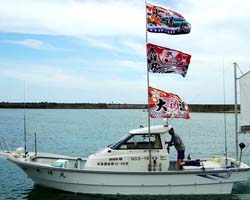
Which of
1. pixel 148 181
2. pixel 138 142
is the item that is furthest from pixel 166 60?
pixel 148 181

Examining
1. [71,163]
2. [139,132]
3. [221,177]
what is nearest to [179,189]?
[221,177]

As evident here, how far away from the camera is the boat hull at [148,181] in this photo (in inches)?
532

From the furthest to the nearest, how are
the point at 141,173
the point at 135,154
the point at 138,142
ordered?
the point at 138,142 → the point at 135,154 → the point at 141,173

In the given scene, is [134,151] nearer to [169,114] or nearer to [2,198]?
[169,114]

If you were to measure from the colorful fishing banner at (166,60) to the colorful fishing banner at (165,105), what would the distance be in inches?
30.9

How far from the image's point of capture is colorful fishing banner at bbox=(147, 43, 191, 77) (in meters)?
13.7

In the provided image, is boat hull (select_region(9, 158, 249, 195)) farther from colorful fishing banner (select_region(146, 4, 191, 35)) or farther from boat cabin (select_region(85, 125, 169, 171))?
colorful fishing banner (select_region(146, 4, 191, 35))

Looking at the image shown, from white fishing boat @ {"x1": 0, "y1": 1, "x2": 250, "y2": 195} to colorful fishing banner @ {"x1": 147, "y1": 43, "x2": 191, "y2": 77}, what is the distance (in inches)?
42.2

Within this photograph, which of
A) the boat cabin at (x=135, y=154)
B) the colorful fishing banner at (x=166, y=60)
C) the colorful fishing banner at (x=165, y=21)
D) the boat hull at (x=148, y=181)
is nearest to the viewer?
the colorful fishing banner at (x=165, y=21)

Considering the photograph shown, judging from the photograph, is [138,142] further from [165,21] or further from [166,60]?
[165,21]

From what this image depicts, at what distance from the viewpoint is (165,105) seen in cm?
1385

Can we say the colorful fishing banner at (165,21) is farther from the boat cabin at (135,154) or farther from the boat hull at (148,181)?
the boat hull at (148,181)

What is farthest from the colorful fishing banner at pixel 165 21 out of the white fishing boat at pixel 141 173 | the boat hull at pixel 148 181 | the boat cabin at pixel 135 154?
the boat hull at pixel 148 181

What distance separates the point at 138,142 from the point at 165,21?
423cm
